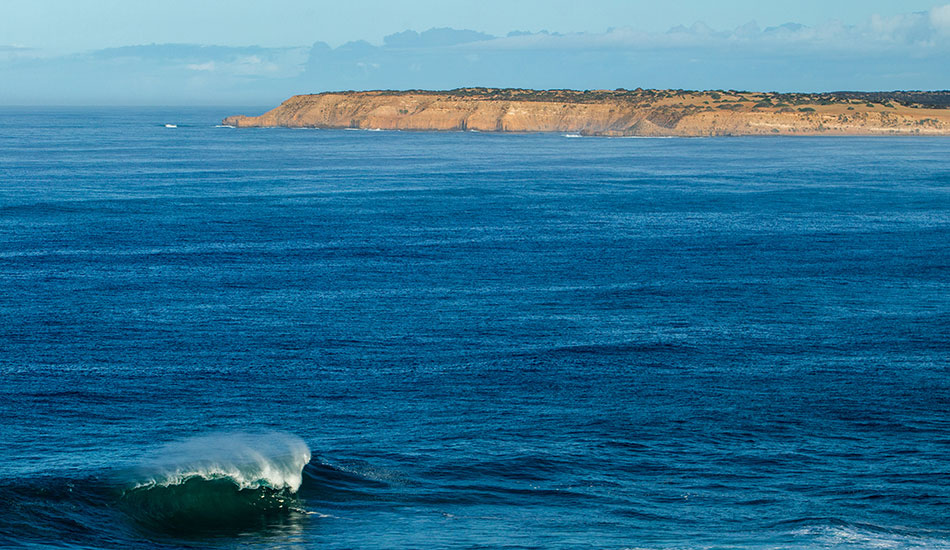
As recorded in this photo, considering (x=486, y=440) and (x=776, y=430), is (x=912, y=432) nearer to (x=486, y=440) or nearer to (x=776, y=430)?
(x=776, y=430)

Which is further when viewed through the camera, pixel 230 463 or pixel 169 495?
pixel 230 463

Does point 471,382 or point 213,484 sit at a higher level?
point 471,382

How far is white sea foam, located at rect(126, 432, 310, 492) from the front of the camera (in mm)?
30281

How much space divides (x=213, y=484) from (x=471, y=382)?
1156cm

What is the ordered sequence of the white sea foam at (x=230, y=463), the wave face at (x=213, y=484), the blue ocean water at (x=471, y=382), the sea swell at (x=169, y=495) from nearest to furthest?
the sea swell at (x=169, y=495), the blue ocean water at (x=471, y=382), the wave face at (x=213, y=484), the white sea foam at (x=230, y=463)

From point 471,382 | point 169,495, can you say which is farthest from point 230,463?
Result: point 471,382

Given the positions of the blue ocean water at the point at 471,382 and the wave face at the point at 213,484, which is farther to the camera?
the wave face at the point at 213,484

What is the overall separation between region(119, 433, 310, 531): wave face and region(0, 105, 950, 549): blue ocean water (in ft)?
0.29

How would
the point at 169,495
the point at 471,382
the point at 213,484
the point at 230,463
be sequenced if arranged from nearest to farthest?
1. the point at 169,495
2. the point at 213,484
3. the point at 230,463
4. the point at 471,382

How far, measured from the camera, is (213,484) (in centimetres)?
3045

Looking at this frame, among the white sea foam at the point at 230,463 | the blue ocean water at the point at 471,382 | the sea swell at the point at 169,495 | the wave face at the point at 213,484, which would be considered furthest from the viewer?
the white sea foam at the point at 230,463

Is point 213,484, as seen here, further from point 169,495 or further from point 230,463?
point 169,495

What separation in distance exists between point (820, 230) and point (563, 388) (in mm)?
48804

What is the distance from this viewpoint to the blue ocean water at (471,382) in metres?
28.1
